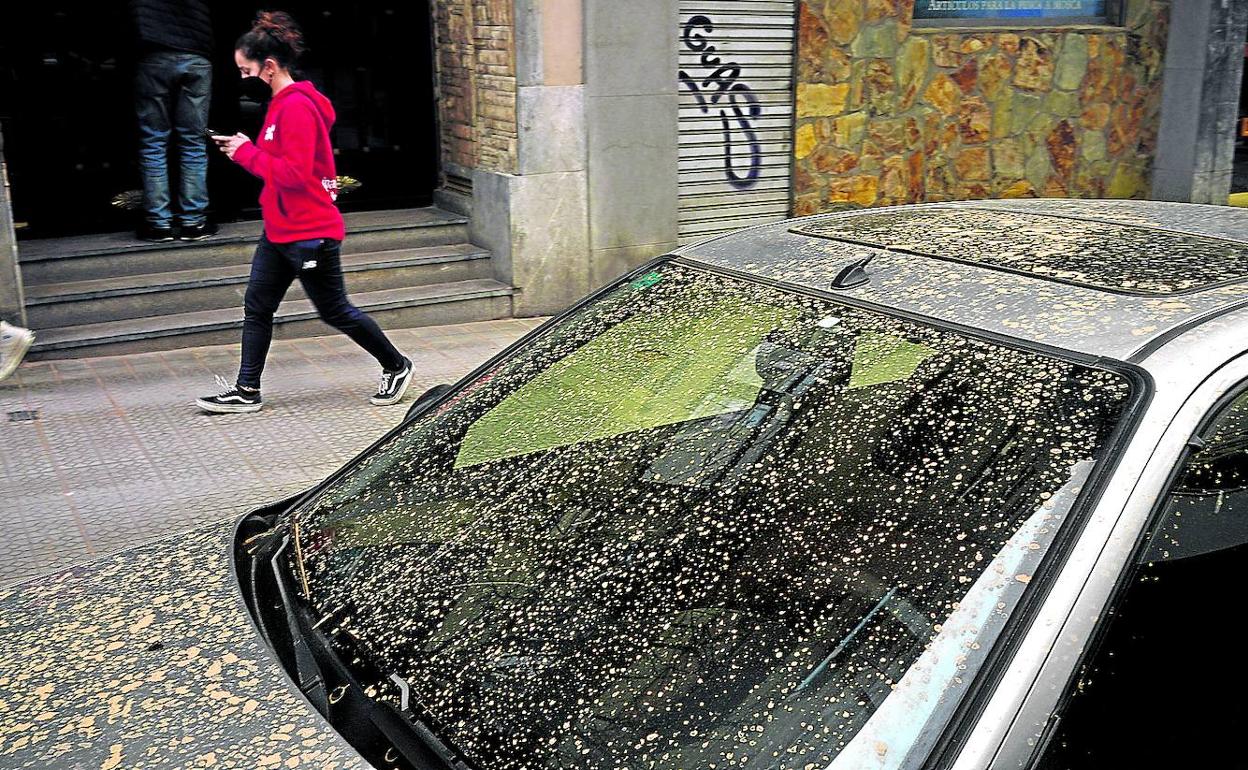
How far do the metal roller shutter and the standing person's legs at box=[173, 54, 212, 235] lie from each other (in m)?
3.43

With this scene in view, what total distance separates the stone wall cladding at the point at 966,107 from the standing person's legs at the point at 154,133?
4.73 m

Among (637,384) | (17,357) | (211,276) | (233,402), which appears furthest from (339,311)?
(637,384)

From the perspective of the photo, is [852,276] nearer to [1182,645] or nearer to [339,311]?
[1182,645]

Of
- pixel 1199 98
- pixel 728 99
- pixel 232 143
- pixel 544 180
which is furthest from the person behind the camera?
pixel 1199 98

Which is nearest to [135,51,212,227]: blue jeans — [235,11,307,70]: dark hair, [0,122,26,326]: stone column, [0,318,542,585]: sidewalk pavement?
[0,122,26,326]: stone column

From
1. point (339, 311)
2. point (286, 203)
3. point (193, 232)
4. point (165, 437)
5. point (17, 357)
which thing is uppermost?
point (286, 203)

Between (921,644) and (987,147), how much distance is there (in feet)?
31.9

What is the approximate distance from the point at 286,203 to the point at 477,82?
330 centimetres

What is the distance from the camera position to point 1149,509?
5.56ft

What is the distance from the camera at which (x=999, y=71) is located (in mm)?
10547

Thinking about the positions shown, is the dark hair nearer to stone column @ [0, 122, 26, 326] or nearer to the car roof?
stone column @ [0, 122, 26, 326]

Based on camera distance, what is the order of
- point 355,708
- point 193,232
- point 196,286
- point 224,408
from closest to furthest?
point 355,708
point 224,408
point 196,286
point 193,232

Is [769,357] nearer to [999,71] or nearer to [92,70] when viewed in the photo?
[92,70]

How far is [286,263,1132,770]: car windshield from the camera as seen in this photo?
1687mm
